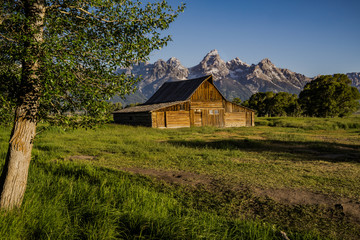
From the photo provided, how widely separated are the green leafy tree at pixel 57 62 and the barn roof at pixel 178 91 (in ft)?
95.6

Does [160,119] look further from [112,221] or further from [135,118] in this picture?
[112,221]

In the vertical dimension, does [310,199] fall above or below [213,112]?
below

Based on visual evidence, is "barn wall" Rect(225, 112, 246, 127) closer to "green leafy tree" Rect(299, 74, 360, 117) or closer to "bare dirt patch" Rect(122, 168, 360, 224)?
"green leafy tree" Rect(299, 74, 360, 117)

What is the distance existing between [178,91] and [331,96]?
3768 centimetres

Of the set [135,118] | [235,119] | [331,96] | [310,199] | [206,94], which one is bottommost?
[310,199]

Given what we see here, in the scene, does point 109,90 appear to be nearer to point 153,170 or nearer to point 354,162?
point 153,170

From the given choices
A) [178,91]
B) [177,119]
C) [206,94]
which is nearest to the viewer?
[177,119]

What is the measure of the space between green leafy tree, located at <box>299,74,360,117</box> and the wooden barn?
1023 inches

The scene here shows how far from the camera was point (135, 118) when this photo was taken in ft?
117

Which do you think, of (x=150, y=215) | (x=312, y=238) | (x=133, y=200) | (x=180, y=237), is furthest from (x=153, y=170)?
(x=312, y=238)

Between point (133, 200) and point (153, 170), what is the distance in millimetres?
3742

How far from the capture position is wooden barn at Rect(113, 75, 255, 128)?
32.5 m

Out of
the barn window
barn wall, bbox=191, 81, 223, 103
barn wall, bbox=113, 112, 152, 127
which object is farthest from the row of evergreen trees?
barn wall, bbox=113, 112, 152, 127

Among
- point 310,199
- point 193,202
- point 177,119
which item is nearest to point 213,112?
point 177,119
